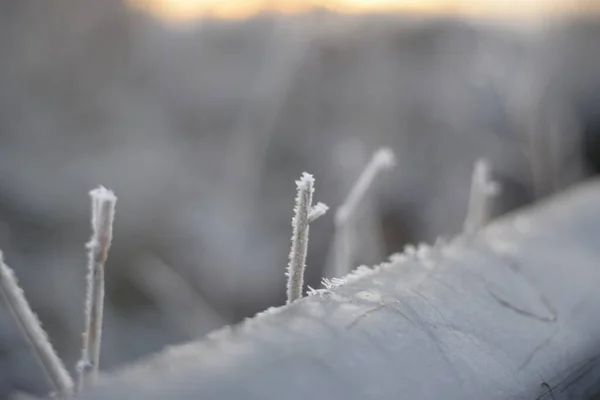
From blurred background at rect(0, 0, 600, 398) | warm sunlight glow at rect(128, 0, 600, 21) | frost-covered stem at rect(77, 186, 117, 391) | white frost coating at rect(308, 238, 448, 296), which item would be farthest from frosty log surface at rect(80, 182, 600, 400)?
warm sunlight glow at rect(128, 0, 600, 21)

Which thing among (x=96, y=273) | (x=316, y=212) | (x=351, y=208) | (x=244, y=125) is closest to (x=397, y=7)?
(x=244, y=125)

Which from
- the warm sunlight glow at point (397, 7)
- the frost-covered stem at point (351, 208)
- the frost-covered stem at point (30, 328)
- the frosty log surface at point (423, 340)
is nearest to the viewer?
the frosty log surface at point (423, 340)

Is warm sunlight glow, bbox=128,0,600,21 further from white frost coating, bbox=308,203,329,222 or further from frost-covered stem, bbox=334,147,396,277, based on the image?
white frost coating, bbox=308,203,329,222

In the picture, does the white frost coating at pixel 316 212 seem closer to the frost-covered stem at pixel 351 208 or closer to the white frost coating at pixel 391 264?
the white frost coating at pixel 391 264

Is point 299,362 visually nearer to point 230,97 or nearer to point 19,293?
point 19,293

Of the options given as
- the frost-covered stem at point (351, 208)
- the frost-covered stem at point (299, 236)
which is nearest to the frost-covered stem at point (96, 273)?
the frost-covered stem at point (299, 236)
